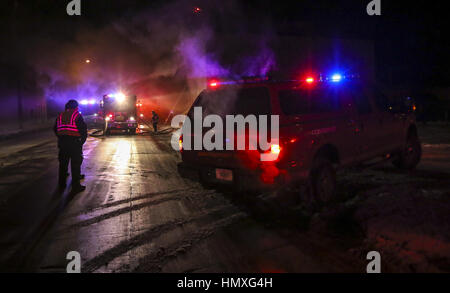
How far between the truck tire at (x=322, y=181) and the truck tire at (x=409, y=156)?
9.74 feet

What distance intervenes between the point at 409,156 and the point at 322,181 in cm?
358

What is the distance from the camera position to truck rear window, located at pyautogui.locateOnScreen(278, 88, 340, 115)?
5.09 m

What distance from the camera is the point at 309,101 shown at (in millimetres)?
5406

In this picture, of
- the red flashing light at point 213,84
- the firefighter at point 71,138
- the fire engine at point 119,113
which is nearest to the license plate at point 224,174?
the red flashing light at point 213,84

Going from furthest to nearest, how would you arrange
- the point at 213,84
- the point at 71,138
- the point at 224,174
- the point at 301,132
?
1. the point at 71,138
2. the point at 213,84
3. the point at 224,174
4. the point at 301,132

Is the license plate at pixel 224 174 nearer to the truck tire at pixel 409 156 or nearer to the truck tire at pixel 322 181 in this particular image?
the truck tire at pixel 322 181

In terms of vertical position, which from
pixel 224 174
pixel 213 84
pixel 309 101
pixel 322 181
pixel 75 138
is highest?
pixel 213 84

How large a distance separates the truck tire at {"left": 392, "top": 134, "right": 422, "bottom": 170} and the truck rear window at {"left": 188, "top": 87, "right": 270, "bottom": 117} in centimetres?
420

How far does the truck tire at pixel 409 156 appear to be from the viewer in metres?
7.96

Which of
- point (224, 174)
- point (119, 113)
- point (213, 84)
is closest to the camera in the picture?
point (224, 174)

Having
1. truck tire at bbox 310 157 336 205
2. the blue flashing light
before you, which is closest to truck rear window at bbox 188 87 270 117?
truck tire at bbox 310 157 336 205

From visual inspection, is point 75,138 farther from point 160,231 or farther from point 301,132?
point 301,132

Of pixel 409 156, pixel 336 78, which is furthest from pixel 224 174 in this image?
pixel 409 156

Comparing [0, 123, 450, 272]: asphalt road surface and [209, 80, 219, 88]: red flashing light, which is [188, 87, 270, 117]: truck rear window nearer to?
[209, 80, 219, 88]: red flashing light
